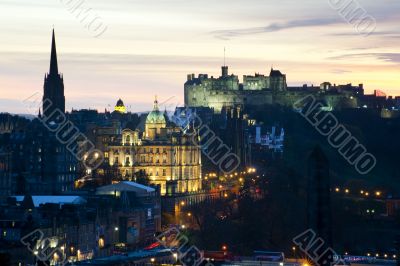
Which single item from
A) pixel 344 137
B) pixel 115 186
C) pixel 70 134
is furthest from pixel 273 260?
pixel 344 137

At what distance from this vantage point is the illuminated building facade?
11106 centimetres

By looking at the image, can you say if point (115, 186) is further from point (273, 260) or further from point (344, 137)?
point (344, 137)

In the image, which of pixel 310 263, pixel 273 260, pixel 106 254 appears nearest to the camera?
pixel 310 263

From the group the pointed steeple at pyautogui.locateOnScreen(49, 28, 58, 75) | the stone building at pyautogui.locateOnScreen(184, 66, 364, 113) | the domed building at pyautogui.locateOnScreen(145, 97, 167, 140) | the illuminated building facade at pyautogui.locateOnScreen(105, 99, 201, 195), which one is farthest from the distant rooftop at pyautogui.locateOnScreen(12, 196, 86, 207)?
the stone building at pyautogui.locateOnScreen(184, 66, 364, 113)

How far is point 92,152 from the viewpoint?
114m

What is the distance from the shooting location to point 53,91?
119 meters

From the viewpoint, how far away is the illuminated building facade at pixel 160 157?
364 feet

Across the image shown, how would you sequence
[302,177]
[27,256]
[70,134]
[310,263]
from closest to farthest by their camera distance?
[310,263] → [27,256] → [70,134] → [302,177]

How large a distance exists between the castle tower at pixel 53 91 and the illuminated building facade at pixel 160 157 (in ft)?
16.3

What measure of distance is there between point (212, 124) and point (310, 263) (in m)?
77.1

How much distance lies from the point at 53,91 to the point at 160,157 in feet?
35.7

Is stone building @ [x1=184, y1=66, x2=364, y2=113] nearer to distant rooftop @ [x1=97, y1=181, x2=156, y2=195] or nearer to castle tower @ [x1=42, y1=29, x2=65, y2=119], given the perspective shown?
castle tower @ [x1=42, y1=29, x2=65, y2=119]

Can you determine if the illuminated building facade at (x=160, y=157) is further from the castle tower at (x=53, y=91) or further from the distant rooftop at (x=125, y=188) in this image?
the distant rooftop at (x=125, y=188)

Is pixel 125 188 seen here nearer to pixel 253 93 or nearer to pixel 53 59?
pixel 53 59
